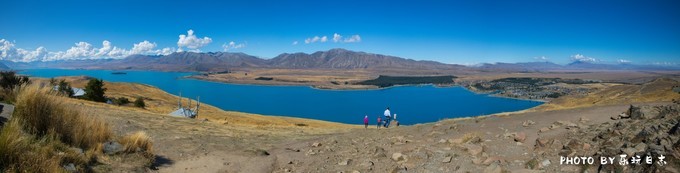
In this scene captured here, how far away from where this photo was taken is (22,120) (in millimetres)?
8172

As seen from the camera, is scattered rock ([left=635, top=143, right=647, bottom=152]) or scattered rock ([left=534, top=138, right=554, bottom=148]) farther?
scattered rock ([left=534, top=138, right=554, bottom=148])

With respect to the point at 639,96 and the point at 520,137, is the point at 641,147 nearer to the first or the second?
the point at 520,137

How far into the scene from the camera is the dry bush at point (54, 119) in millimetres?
8477

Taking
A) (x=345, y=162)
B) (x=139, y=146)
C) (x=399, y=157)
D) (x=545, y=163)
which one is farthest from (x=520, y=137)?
(x=139, y=146)

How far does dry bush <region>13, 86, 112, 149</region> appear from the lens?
848 cm

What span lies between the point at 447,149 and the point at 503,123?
20.6 feet

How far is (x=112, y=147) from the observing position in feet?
31.1

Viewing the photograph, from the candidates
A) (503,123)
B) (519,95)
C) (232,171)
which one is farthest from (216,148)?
(519,95)

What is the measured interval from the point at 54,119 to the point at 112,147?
1.31 metres

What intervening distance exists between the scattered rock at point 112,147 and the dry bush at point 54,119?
0.23 metres

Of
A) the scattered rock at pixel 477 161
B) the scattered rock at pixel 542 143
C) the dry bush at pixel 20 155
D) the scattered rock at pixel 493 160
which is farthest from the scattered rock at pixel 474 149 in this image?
the dry bush at pixel 20 155

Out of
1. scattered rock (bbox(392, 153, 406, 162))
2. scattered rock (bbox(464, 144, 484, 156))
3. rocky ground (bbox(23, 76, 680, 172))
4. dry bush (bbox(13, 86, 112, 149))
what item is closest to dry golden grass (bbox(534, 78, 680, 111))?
rocky ground (bbox(23, 76, 680, 172))

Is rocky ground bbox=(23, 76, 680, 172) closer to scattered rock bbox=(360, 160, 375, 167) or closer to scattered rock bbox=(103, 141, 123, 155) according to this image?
scattered rock bbox=(360, 160, 375, 167)

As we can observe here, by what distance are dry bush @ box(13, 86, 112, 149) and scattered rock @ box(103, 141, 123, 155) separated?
0.75 feet
